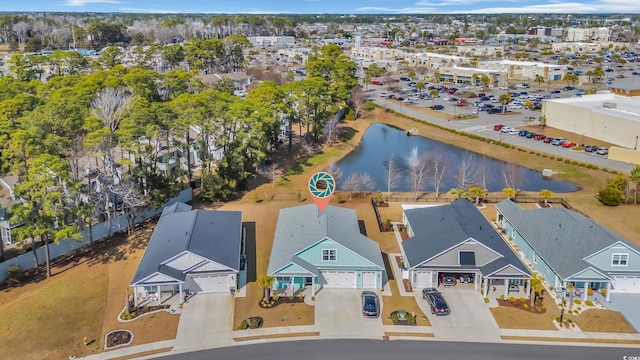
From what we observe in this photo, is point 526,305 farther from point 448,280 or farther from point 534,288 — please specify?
point 448,280

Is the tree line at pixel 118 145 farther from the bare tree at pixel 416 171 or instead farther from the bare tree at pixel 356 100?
the bare tree at pixel 356 100

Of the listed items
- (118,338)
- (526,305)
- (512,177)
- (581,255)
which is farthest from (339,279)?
(512,177)

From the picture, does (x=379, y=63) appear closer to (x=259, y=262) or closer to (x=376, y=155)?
(x=376, y=155)

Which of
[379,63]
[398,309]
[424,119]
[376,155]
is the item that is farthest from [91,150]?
[379,63]

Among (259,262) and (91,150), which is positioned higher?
(91,150)

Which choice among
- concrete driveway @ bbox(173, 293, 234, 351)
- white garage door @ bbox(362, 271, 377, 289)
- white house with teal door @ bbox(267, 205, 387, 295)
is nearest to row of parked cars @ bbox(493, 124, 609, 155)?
white house with teal door @ bbox(267, 205, 387, 295)

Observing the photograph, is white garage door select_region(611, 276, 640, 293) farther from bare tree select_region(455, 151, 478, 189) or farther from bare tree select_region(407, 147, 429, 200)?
bare tree select_region(455, 151, 478, 189)
